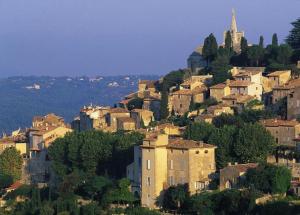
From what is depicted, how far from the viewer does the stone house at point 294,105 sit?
59600mm

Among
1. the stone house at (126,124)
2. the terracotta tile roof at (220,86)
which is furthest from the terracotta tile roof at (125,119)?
the terracotta tile roof at (220,86)

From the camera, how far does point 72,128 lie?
73250 millimetres

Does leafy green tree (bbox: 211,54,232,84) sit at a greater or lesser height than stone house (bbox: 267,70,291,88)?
greater

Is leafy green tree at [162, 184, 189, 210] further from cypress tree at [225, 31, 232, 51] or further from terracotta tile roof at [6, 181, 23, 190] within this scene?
cypress tree at [225, 31, 232, 51]

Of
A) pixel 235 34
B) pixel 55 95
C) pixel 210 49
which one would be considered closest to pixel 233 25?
pixel 235 34

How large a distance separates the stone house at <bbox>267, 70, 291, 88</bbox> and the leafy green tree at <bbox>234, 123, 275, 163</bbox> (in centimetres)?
1120

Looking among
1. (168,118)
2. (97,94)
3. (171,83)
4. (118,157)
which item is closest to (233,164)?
Result: (118,157)

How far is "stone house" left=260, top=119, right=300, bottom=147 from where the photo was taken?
184 feet

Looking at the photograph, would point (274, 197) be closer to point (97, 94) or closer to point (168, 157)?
point (168, 157)

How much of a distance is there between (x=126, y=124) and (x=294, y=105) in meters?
11.1

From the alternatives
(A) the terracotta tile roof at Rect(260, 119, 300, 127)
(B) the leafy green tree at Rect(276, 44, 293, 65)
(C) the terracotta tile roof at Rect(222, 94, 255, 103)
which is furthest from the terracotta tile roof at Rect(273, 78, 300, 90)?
(B) the leafy green tree at Rect(276, 44, 293, 65)

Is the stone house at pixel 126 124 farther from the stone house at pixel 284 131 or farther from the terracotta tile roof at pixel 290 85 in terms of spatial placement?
the stone house at pixel 284 131

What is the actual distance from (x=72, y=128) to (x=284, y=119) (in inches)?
686

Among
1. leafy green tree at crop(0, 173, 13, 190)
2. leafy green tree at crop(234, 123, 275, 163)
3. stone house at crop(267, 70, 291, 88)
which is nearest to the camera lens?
leafy green tree at crop(234, 123, 275, 163)
